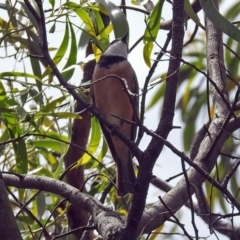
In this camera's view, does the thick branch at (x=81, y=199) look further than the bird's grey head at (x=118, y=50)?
No

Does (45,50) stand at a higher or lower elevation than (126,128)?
lower

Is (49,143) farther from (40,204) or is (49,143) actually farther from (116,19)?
(116,19)

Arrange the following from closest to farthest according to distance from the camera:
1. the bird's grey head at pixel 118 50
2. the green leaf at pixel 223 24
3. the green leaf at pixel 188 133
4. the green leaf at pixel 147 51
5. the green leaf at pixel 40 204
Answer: the green leaf at pixel 223 24, the green leaf at pixel 147 51, the green leaf at pixel 40 204, the bird's grey head at pixel 118 50, the green leaf at pixel 188 133

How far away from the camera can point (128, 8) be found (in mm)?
2211

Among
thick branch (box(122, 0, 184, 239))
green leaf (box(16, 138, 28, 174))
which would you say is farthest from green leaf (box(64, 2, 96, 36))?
thick branch (box(122, 0, 184, 239))

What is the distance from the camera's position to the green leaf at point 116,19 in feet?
5.64

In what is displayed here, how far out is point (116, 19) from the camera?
174cm

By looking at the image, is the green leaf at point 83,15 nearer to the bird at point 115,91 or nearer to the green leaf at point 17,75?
the green leaf at point 17,75

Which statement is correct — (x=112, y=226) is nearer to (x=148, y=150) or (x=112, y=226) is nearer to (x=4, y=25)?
(x=148, y=150)

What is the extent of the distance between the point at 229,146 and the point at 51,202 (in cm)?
87

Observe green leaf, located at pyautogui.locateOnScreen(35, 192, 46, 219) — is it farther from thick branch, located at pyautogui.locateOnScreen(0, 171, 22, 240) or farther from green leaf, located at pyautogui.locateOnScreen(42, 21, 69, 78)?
thick branch, located at pyautogui.locateOnScreen(0, 171, 22, 240)

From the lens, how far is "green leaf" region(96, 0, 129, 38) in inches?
67.7

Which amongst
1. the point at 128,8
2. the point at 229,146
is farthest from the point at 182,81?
the point at 128,8

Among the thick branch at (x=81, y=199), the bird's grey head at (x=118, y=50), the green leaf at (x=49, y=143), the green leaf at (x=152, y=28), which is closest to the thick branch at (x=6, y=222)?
the thick branch at (x=81, y=199)
